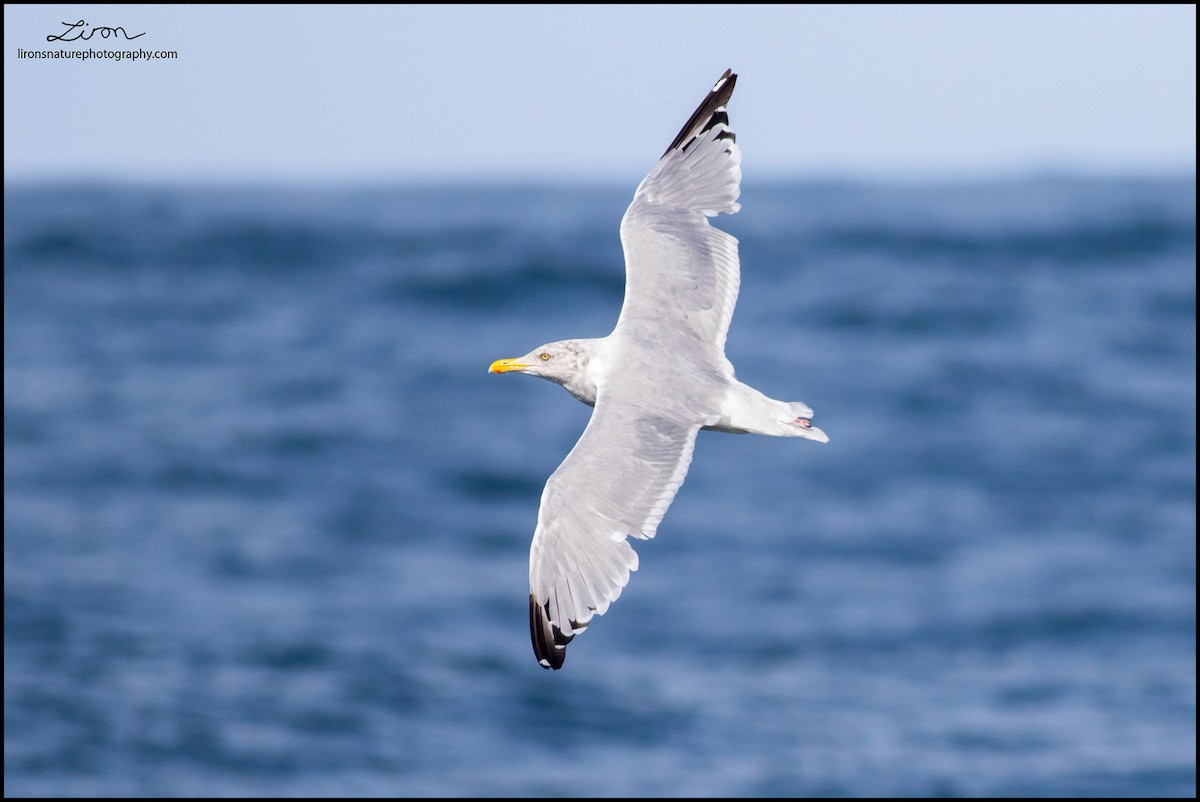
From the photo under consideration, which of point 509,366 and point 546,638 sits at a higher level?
point 509,366

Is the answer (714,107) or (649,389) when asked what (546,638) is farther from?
(714,107)

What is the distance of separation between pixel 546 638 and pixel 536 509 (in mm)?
32003

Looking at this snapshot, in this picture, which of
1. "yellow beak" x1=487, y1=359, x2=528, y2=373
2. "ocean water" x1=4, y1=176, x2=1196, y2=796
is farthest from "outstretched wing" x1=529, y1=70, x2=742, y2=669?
"ocean water" x1=4, y1=176, x2=1196, y2=796

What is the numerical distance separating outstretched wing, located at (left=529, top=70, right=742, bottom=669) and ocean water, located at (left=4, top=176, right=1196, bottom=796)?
20.8 m

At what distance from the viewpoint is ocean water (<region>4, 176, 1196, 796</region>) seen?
92.1ft

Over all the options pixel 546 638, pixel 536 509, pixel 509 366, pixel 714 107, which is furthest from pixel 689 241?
pixel 536 509

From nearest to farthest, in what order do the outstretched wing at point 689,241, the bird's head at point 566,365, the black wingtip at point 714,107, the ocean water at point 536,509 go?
the bird's head at point 566,365, the outstretched wing at point 689,241, the black wingtip at point 714,107, the ocean water at point 536,509

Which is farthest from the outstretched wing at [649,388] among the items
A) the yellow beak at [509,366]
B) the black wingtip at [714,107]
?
the yellow beak at [509,366]

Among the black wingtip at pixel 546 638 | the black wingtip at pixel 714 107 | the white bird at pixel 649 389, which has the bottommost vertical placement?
the black wingtip at pixel 546 638

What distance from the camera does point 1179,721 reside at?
95.9ft

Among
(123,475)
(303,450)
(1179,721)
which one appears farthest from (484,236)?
(1179,721)

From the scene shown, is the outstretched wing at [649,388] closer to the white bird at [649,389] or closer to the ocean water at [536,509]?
the white bird at [649,389]

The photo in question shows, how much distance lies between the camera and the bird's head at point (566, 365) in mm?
6832

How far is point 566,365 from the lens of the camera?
22.7ft
